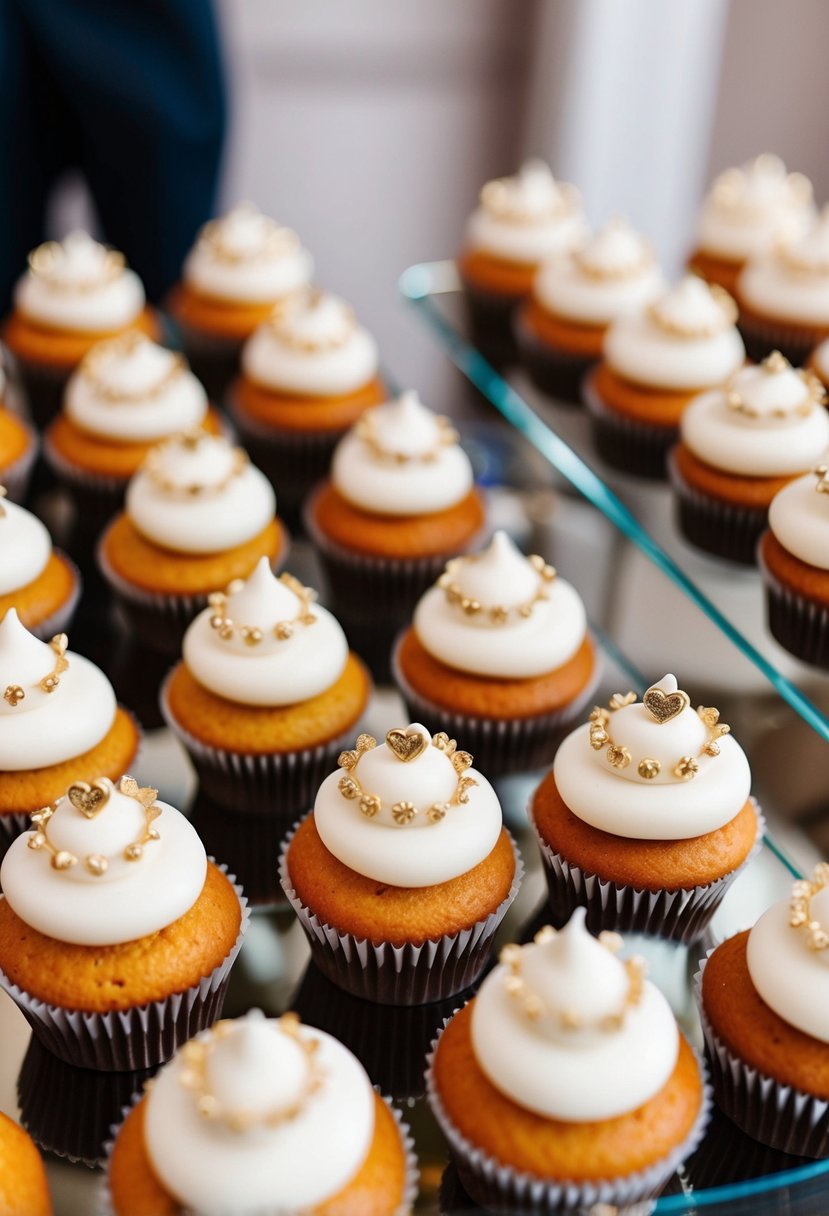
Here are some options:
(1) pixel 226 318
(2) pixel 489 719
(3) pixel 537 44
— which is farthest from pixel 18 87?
(2) pixel 489 719

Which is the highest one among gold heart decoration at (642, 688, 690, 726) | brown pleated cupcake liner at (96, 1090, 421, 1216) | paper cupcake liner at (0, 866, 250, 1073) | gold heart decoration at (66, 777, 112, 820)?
gold heart decoration at (642, 688, 690, 726)

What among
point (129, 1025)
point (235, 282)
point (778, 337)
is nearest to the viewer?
point (129, 1025)

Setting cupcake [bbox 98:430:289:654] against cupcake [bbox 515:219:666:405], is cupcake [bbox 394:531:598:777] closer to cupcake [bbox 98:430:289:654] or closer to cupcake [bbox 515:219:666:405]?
cupcake [bbox 98:430:289:654]

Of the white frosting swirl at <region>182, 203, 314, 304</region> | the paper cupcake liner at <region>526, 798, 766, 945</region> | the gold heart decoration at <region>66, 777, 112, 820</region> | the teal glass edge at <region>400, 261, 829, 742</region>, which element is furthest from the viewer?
the white frosting swirl at <region>182, 203, 314, 304</region>

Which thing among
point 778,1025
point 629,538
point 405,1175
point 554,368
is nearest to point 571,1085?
point 405,1175

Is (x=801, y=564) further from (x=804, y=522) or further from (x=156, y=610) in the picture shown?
(x=156, y=610)

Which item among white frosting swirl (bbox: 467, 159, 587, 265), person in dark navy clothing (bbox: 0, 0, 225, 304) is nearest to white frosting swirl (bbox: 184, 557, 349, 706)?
white frosting swirl (bbox: 467, 159, 587, 265)
